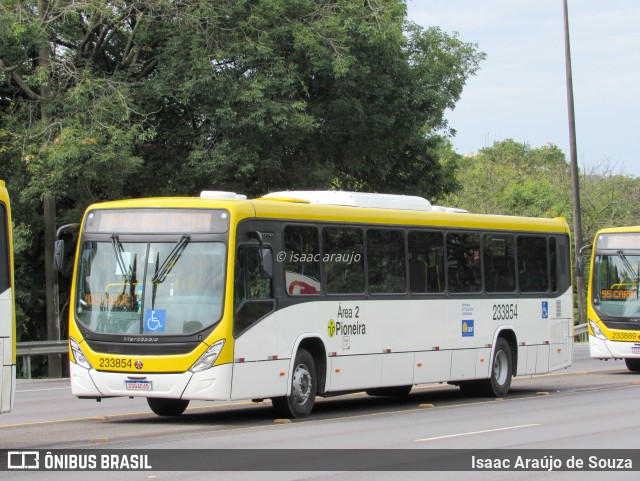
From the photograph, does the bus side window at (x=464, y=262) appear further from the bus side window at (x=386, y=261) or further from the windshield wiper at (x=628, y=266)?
the windshield wiper at (x=628, y=266)

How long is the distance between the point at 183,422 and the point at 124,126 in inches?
560

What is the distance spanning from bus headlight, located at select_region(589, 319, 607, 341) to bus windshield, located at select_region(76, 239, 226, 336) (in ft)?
46.5

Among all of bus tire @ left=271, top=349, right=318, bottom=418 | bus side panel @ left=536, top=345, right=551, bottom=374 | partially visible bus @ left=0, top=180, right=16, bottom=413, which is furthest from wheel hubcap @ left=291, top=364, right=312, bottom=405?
bus side panel @ left=536, top=345, right=551, bottom=374

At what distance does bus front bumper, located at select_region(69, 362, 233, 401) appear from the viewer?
14719 millimetres

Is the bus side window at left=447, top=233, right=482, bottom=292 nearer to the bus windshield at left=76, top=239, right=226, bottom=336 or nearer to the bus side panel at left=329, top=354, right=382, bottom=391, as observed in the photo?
the bus side panel at left=329, top=354, right=382, bottom=391

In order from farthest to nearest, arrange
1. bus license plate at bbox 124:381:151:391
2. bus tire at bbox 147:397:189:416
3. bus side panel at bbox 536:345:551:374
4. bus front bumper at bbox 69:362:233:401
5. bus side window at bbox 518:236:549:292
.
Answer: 1. bus side panel at bbox 536:345:551:374
2. bus side window at bbox 518:236:549:292
3. bus tire at bbox 147:397:189:416
4. bus license plate at bbox 124:381:151:391
5. bus front bumper at bbox 69:362:233:401

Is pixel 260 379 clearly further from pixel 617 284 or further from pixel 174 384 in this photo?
pixel 617 284

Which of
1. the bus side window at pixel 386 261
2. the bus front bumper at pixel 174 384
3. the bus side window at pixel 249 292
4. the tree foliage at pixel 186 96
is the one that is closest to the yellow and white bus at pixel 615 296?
the tree foliage at pixel 186 96

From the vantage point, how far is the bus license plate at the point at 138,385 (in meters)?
14.9

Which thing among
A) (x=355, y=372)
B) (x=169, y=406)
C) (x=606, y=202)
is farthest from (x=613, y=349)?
(x=606, y=202)

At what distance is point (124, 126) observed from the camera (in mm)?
28609
